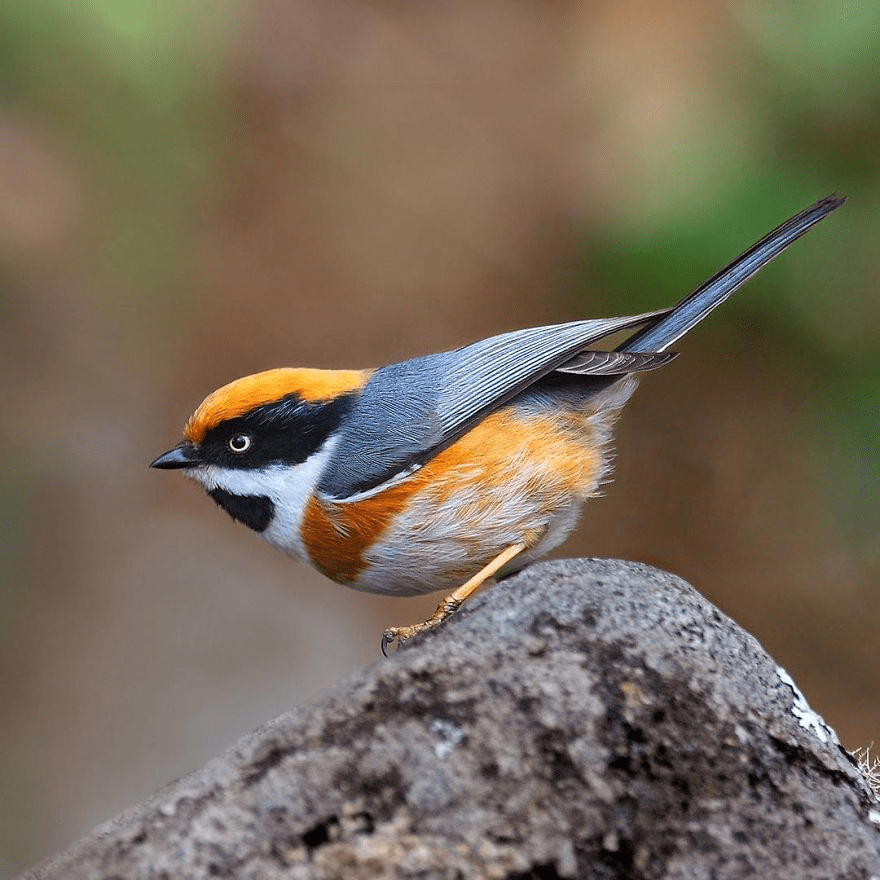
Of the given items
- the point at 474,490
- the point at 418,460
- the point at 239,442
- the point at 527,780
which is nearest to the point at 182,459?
the point at 239,442

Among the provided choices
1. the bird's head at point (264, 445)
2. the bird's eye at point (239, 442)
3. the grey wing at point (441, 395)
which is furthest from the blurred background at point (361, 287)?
the bird's eye at point (239, 442)

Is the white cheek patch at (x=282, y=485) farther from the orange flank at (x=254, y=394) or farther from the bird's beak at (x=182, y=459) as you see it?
the orange flank at (x=254, y=394)

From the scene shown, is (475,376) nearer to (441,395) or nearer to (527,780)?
(441,395)

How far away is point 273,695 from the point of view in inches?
272

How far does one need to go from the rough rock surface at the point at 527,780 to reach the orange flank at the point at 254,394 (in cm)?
138

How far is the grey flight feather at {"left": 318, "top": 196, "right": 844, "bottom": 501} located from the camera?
367 cm

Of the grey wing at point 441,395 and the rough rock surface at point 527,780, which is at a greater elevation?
the grey wing at point 441,395

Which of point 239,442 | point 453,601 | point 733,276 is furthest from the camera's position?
point 733,276

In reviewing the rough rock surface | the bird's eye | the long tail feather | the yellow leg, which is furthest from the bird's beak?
the long tail feather

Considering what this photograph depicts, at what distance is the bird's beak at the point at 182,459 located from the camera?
3738 millimetres

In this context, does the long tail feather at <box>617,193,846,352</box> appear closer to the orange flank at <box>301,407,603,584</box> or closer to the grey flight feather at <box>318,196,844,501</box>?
the grey flight feather at <box>318,196,844,501</box>

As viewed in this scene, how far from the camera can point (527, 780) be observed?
7.06 feet

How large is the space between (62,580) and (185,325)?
1.78m

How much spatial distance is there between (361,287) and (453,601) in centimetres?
433
